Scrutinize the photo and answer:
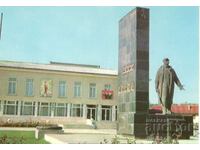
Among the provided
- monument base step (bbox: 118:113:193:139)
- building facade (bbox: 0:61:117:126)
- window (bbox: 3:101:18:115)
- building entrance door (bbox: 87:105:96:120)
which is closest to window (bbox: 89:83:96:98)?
building facade (bbox: 0:61:117:126)

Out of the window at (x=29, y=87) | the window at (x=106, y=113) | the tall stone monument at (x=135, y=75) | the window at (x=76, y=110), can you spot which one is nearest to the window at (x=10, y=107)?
the window at (x=29, y=87)

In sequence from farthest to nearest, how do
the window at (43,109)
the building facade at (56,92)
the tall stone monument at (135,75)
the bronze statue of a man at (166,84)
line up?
the window at (43,109) < the building facade at (56,92) < the bronze statue of a man at (166,84) < the tall stone monument at (135,75)

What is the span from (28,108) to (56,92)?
248 centimetres

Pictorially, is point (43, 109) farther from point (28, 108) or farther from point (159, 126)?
point (159, 126)

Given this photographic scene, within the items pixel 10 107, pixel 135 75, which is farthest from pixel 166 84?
pixel 10 107

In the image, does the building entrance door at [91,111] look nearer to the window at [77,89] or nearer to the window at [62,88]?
the window at [77,89]

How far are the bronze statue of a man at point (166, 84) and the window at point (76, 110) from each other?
1519 cm

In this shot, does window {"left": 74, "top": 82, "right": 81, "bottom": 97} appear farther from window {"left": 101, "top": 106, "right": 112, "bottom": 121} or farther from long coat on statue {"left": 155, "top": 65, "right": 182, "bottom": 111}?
long coat on statue {"left": 155, "top": 65, "right": 182, "bottom": 111}

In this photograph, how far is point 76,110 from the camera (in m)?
31.3

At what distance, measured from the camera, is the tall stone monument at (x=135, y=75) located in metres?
15.8
